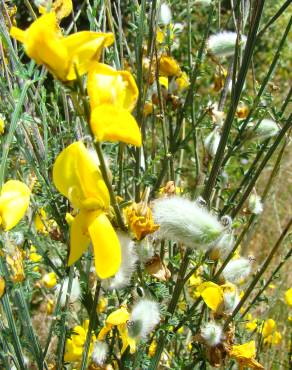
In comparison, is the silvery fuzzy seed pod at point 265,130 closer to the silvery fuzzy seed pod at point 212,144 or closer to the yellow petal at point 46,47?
the silvery fuzzy seed pod at point 212,144

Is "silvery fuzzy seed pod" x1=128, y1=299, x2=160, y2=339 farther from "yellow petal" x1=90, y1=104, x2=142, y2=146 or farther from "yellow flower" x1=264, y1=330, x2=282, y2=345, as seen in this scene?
"yellow flower" x1=264, y1=330, x2=282, y2=345

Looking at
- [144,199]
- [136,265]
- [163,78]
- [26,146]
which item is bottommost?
[136,265]

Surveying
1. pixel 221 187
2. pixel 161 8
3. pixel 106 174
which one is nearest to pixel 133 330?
pixel 106 174

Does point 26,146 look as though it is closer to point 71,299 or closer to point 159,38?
point 71,299

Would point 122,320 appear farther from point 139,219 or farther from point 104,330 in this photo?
point 139,219

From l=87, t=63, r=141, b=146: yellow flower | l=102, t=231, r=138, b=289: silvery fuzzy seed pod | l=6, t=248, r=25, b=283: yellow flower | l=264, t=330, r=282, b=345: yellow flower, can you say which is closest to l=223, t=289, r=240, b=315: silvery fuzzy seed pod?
l=102, t=231, r=138, b=289: silvery fuzzy seed pod

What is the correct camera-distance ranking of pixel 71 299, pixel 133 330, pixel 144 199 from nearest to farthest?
1. pixel 144 199
2. pixel 133 330
3. pixel 71 299
